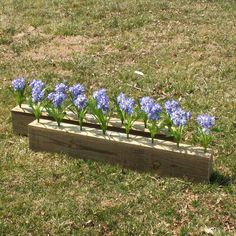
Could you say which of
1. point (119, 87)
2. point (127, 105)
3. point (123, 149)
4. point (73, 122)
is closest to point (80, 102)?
point (73, 122)

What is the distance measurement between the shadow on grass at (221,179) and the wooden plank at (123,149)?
0.15 meters

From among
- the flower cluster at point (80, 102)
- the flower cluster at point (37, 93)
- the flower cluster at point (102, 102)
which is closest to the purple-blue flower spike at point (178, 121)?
the flower cluster at point (102, 102)

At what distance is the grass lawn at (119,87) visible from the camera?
4.91 meters

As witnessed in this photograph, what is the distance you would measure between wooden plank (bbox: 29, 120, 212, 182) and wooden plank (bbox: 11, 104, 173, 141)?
0.13 meters

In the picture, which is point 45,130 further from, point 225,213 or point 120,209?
point 225,213

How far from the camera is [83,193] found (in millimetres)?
5250

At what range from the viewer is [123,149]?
5.57 metres

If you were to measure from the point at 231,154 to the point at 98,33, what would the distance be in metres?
5.18

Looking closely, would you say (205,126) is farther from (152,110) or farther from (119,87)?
(119,87)

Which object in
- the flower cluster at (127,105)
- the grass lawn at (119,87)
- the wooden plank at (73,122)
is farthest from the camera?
the wooden plank at (73,122)

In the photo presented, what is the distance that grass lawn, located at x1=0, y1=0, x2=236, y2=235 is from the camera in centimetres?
491

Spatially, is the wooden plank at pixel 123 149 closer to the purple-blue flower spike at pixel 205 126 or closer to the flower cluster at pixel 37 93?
the purple-blue flower spike at pixel 205 126

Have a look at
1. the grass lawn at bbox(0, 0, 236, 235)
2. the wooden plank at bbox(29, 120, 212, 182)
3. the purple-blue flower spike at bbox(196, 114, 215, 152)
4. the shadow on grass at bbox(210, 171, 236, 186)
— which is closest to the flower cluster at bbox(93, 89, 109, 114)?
the wooden plank at bbox(29, 120, 212, 182)

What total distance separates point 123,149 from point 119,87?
2.51 m
